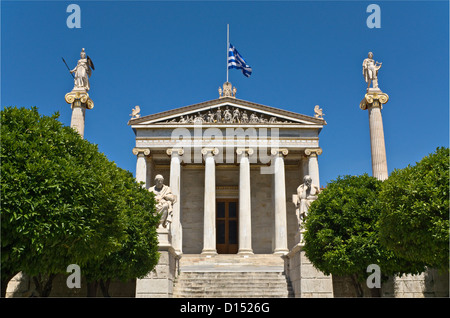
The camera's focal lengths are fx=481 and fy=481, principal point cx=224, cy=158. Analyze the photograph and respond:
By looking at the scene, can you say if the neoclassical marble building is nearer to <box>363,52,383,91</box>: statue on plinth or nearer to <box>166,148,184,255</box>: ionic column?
<box>166,148,184,255</box>: ionic column

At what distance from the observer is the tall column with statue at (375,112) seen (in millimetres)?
30172

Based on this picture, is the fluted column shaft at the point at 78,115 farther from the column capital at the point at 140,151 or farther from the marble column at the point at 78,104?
the column capital at the point at 140,151

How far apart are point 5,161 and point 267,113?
26036mm

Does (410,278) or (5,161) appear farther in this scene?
(410,278)

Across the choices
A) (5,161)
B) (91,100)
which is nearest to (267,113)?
(91,100)

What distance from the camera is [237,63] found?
37250 mm

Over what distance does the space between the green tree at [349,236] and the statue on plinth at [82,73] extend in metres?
18.0

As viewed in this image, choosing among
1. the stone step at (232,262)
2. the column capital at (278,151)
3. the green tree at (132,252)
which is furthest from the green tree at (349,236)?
the column capital at (278,151)

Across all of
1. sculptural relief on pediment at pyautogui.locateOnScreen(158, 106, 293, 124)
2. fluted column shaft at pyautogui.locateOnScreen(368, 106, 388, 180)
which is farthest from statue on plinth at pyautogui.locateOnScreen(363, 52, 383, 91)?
sculptural relief on pediment at pyautogui.locateOnScreen(158, 106, 293, 124)

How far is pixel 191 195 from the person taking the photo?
39469 millimetres

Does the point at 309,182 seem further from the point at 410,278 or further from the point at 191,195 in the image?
the point at 191,195

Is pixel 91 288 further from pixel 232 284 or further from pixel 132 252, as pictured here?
pixel 232 284

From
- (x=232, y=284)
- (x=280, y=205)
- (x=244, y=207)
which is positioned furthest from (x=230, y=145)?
(x=232, y=284)

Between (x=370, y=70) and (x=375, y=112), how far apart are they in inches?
116
